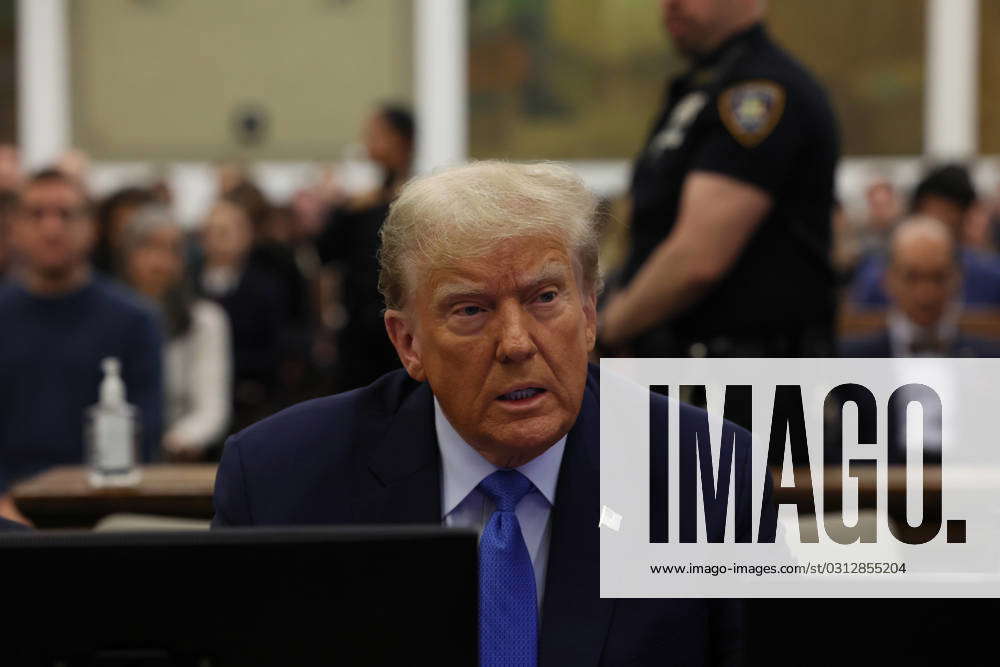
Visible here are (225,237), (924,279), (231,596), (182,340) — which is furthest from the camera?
(225,237)

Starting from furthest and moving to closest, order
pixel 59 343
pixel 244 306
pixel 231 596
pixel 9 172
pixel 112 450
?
1. pixel 9 172
2. pixel 244 306
3. pixel 59 343
4. pixel 112 450
5. pixel 231 596

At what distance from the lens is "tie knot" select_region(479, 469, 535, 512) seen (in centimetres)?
171

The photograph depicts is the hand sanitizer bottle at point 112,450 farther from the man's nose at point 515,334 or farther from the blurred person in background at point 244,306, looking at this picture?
the blurred person in background at point 244,306

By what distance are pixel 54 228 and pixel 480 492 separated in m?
2.96

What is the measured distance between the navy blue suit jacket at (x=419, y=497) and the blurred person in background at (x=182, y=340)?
3129 millimetres

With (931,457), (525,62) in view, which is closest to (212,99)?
(525,62)

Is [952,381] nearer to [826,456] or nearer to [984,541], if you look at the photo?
[984,541]

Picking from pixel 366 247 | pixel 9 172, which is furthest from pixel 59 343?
pixel 9 172

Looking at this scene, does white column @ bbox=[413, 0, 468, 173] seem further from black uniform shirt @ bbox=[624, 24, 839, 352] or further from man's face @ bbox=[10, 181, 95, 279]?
black uniform shirt @ bbox=[624, 24, 839, 352]

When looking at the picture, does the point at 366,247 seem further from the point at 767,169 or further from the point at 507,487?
the point at 507,487

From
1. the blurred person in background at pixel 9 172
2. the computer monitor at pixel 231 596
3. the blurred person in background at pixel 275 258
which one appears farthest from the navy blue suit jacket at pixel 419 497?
the blurred person in background at pixel 9 172

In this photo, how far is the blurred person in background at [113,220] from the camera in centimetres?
581

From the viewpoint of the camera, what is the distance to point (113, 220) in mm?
5914

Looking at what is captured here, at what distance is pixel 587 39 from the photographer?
14.1 meters
